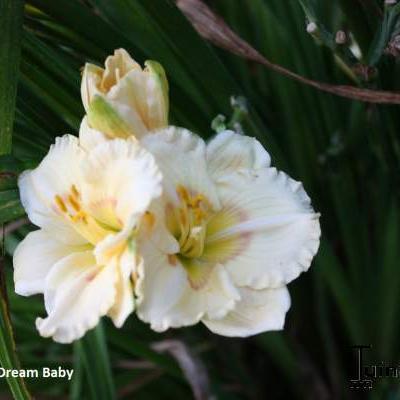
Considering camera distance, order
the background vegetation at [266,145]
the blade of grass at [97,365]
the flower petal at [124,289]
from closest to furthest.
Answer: the flower petal at [124,289], the background vegetation at [266,145], the blade of grass at [97,365]

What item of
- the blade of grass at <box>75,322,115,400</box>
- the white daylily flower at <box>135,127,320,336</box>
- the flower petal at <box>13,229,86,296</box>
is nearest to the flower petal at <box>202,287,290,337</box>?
the white daylily flower at <box>135,127,320,336</box>

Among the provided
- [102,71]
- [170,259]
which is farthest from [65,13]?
[170,259]

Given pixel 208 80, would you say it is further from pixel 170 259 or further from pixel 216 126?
pixel 170 259

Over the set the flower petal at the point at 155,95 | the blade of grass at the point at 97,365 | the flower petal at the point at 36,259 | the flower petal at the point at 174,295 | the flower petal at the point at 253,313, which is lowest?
the blade of grass at the point at 97,365

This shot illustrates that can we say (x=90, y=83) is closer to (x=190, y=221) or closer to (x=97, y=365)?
(x=190, y=221)

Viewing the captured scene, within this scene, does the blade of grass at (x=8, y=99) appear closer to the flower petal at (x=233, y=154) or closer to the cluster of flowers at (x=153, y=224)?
the cluster of flowers at (x=153, y=224)

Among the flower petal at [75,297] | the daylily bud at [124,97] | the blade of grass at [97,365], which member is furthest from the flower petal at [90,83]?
the blade of grass at [97,365]

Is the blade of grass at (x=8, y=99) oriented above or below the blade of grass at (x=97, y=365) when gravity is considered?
above

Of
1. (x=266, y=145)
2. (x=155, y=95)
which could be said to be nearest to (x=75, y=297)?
(x=155, y=95)
